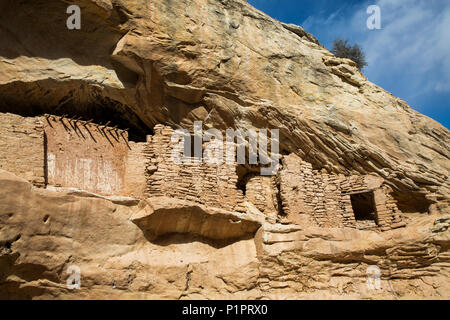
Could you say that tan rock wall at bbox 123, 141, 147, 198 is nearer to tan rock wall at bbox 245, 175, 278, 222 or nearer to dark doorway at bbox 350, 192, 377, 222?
tan rock wall at bbox 245, 175, 278, 222

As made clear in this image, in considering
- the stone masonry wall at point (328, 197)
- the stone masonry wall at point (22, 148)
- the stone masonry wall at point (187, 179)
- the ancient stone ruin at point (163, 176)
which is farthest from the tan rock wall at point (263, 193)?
the stone masonry wall at point (22, 148)

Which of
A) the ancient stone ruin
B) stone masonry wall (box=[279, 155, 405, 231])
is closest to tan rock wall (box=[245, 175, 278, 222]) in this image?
the ancient stone ruin

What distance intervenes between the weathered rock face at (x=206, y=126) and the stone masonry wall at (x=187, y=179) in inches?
17.4

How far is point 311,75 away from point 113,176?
4874 millimetres

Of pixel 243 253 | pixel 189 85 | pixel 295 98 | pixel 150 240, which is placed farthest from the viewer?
pixel 295 98

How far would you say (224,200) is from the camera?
26.8ft

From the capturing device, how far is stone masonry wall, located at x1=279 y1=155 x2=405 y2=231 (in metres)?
8.70

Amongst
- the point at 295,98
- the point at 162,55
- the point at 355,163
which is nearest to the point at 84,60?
the point at 162,55

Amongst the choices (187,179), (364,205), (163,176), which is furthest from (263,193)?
(364,205)

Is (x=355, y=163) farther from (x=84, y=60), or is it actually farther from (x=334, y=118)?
(x=84, y=60)

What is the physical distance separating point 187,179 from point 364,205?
4.63 m

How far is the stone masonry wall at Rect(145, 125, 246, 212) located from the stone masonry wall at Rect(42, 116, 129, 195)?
0.60 meters

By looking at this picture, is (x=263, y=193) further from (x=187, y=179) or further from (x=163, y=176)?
(x=163, y=176)

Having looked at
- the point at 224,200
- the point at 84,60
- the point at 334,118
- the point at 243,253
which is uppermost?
the point at 84,60
